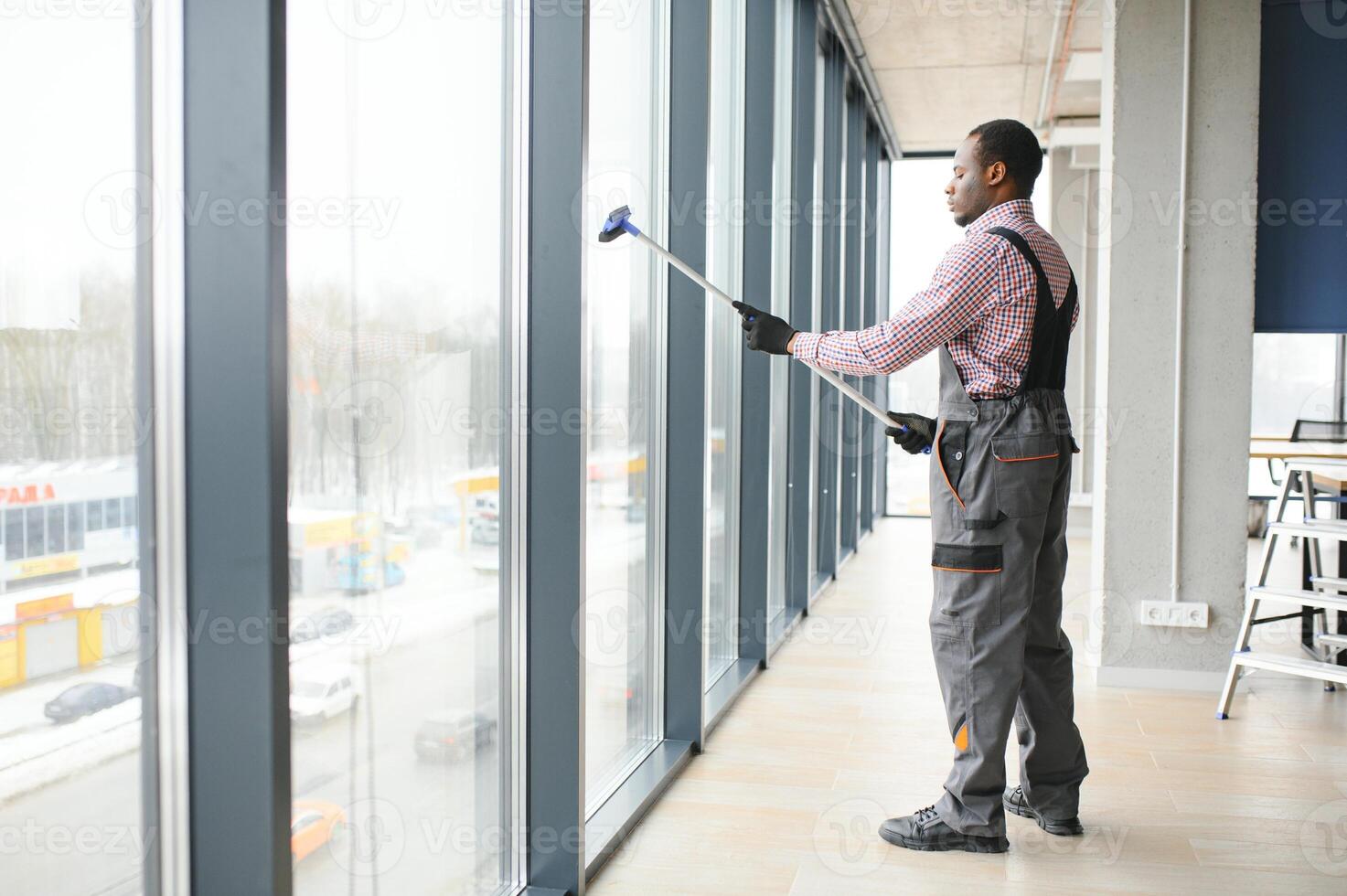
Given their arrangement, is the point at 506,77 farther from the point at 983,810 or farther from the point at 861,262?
the point at 861,262

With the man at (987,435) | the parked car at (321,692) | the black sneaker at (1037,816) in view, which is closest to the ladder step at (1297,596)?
the black sneaker at (1037,816)

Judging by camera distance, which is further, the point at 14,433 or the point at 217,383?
the point at 217,383

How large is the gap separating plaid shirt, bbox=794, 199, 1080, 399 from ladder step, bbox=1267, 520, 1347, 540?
1656 millimetres

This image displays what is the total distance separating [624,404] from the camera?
2.81 metres

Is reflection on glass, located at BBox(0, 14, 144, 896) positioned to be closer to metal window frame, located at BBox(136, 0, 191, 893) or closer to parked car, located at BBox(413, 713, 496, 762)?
metal window frame, located at BBox(136, 0, 191, 893)

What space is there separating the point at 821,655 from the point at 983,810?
1916 millimetres

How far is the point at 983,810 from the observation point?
239 centimetres

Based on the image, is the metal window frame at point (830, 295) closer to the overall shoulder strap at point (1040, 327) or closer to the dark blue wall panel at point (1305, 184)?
the dark blue wall panel at point (1305, 184)

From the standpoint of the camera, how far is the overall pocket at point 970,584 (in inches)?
89.8

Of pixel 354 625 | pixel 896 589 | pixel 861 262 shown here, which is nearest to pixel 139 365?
pixel 354 625

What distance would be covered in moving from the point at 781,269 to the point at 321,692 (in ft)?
11.0

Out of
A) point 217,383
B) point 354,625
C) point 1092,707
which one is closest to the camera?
point 217,383

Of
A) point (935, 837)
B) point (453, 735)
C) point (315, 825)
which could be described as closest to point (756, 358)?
point (935, 837)

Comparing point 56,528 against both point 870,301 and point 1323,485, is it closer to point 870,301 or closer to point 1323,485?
point 1323,485
